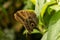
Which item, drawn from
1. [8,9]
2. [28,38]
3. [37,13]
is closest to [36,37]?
[28,38]

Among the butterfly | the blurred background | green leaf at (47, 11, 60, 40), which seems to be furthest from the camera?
the blurred background

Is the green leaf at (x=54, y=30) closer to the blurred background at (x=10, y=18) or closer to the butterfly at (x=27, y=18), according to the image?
the butterfly at (x=27, y=18)

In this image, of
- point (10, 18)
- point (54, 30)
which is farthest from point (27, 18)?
point (10, 18)

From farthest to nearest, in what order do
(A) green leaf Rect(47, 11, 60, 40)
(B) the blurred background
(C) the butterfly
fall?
(B) the blurred background < (C) the butterfly < (A) green leaf Rect(47, 11, 60, 40)

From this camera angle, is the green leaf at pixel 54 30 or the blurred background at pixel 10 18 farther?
→ the blurred background at pixel 10 18

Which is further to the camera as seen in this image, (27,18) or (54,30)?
(27,18)

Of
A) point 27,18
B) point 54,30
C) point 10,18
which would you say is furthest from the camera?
point 10,18

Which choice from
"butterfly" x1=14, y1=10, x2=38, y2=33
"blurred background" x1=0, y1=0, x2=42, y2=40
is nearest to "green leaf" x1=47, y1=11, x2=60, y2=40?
"butterfly" x1=14, y1=10, x2=38, y2=33

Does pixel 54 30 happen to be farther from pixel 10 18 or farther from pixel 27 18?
pixel 10 18

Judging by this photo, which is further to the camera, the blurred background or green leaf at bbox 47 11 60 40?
the blurred background

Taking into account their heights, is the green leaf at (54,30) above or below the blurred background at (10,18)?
above

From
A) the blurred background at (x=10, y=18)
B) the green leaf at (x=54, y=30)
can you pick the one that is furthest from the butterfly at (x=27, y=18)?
the blurred background at (x=10, y=18)

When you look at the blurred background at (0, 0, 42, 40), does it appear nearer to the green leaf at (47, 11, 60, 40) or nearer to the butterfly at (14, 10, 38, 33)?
the butterfly at (14, 10, 38, 33)

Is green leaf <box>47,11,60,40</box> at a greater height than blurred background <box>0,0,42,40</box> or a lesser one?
greater
